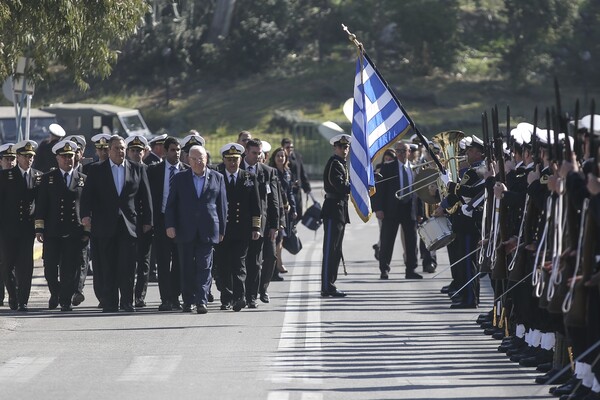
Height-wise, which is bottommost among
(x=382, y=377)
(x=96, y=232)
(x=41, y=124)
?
(x=382, y=377)

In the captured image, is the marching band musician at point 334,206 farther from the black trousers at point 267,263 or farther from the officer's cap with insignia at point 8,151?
the officer's cap with insignia at point 8,151

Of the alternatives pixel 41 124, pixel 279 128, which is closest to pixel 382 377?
pixel 41 124

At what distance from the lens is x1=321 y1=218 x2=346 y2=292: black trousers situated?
1761 cm

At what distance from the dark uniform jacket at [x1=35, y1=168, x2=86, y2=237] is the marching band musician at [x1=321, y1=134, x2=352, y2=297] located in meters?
3.10

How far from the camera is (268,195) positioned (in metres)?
17.1

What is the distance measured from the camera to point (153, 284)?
1967 centimetres

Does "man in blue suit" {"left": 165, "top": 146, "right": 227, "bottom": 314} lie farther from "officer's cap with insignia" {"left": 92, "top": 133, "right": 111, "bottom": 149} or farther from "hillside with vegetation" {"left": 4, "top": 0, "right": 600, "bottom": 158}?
"hillside with vegetation" {"left": 4, "top": 0, "right": 600, "bottom": 158}

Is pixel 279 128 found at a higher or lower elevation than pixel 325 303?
higher

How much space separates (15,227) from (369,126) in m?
4.39

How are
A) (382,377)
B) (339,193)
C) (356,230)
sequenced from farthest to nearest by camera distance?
(356,230) < (339,193) < (382,377)

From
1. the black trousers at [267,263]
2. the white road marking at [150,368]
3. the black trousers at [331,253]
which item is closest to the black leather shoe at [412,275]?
the black trousers at [331,253]

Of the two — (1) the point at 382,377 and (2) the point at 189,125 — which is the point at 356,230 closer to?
(1) the point at 382,377

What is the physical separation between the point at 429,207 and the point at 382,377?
26.1ft

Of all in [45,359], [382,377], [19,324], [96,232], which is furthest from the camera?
[96,232]
